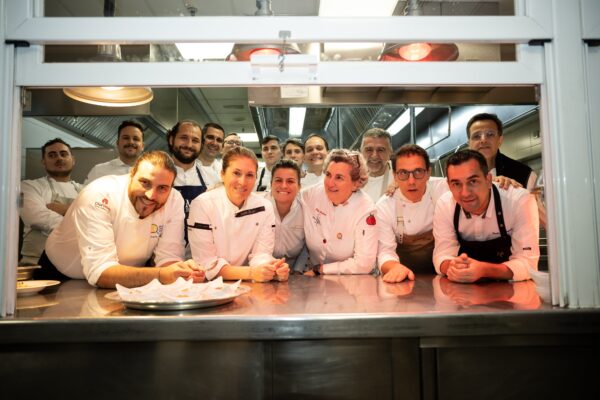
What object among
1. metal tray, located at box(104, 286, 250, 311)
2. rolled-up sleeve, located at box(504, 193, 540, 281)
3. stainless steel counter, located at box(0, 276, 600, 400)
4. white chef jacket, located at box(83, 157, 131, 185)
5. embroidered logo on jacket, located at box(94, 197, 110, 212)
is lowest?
stainless steel counter, located at box(0, 276, 600, 400)

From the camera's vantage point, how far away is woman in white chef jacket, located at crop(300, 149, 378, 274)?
92.8 inches

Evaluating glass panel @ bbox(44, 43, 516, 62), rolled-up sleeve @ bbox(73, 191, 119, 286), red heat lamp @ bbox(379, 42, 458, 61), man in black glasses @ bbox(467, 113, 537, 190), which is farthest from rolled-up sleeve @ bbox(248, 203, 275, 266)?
man in black glasses @ bbox(467, 113, 537, 190)

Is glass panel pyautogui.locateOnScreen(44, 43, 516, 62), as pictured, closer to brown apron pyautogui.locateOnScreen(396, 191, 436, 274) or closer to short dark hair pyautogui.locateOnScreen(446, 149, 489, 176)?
short dark hair pyautogui.locateOnScreen(446, 149, 489, 176)

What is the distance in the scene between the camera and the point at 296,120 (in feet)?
17.2

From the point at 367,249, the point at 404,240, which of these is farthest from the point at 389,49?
the point at 404,240

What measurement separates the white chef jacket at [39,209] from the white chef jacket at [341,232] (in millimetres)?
2029

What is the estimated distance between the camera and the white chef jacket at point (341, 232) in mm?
2326

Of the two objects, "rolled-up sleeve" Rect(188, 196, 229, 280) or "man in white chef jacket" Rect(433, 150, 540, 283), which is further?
"rolled-up sleeve" Rect(188, 196, 229, 280)

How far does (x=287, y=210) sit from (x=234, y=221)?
1.81 feet

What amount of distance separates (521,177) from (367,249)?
129 centimetres

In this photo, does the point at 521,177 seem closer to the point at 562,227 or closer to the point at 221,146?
the point at 562,227

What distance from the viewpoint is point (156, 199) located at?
1.91 m

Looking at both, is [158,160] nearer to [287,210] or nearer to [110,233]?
[110,233]

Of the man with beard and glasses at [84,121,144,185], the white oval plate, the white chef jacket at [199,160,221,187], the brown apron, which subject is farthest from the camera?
the white chef jacket at [199,160,221,187]
